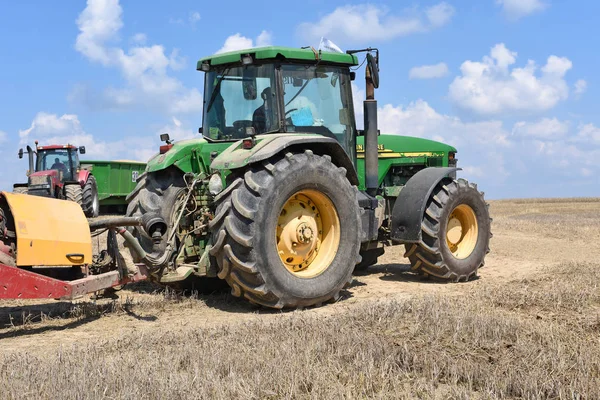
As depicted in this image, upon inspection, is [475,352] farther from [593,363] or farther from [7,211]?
[7,211]

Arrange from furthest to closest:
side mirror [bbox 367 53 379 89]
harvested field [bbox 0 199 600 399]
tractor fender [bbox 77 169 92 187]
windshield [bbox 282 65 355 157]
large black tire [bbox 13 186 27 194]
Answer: tractor fender [bbox 77 169 92 187], large black tire [bbox 13 186 27 194], side mirror [bbox 367 53 379 89], windshield [bbox 282 65 355 157], harvested field [bbox 0 199 600 399]

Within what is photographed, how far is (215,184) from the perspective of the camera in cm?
634

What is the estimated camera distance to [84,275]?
5.63 m

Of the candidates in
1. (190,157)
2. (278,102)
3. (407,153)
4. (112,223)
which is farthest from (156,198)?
(407,153)

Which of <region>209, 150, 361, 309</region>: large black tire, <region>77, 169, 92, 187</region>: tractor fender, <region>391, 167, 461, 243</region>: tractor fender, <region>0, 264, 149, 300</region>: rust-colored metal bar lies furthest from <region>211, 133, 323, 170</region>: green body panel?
<region>77, 169, 92, 187</region>: tractor fender

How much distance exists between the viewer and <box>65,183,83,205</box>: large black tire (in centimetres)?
1891

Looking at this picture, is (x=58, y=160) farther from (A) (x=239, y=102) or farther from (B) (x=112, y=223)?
(B) (x=112, y=223)

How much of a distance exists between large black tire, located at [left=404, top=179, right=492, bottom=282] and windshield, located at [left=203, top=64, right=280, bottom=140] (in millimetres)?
2422

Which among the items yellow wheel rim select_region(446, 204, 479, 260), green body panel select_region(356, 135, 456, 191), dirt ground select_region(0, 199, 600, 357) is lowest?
dirt ground select_region(0, 199, 600, 357)

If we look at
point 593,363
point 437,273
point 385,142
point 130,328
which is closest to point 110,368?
point 130,328

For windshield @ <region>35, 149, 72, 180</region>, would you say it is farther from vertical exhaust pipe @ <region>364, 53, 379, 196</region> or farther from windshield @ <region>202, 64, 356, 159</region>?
vertical exhaust pipe @ <region>364, 53, 379, 196</region>

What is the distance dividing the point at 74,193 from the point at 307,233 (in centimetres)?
1428

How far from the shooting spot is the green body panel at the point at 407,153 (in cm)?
912

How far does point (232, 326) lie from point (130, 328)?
92 cm
